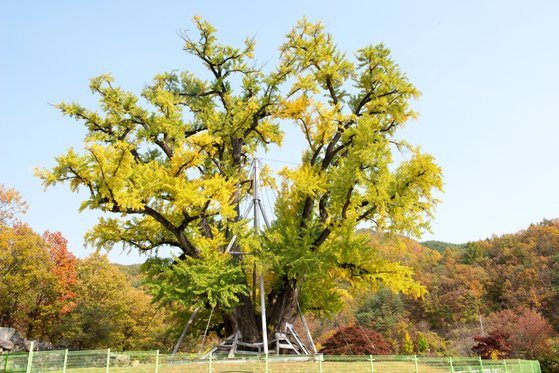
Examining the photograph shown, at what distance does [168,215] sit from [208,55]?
745cm

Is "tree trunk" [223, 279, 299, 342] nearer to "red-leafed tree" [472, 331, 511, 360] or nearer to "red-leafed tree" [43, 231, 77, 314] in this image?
"red-leafed tree" [472, 331, 511, 360]

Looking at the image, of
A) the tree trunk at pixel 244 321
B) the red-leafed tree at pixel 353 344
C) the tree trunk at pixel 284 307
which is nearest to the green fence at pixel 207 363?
the tree trunk at pixel 244 321

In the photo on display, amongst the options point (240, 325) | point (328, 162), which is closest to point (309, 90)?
point (328, 162)

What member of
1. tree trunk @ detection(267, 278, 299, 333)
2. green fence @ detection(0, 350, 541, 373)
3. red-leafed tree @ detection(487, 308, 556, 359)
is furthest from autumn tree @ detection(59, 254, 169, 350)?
red-leafed tree @ detection(487, 308, 556, 359)

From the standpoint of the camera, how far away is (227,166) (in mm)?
18719

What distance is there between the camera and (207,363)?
12.5 m

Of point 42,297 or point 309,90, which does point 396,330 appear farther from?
point 309,90

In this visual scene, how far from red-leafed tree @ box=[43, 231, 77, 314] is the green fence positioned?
2254 centimetres

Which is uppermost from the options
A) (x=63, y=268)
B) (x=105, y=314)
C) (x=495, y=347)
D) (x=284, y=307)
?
(x=63, y=268)

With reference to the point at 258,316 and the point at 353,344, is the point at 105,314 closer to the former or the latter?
the point at 353,344

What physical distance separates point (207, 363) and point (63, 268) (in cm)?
2418

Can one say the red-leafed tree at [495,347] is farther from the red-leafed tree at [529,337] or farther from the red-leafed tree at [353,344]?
the red-leafed tree at [353,344]

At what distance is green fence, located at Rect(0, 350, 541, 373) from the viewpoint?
1014 centimetres

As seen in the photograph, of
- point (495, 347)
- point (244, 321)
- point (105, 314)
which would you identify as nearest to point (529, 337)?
point (495, 347)
